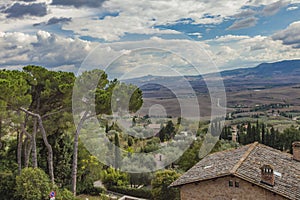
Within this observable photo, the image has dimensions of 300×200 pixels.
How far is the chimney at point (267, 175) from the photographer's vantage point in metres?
10.5

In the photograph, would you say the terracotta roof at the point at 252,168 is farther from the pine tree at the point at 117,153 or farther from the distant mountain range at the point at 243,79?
the pine tree at the point at 117,153

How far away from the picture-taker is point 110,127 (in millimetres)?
22750

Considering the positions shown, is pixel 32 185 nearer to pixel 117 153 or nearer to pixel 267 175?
pixel 117 153

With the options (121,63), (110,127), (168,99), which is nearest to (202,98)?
(168,99)

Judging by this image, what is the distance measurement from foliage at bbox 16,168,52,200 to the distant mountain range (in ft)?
21.3

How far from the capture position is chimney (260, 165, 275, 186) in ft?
34.3

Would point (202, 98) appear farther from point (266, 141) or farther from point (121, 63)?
point (266, 141)

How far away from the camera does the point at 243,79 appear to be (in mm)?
115750

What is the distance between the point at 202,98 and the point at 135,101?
3991 millimetres

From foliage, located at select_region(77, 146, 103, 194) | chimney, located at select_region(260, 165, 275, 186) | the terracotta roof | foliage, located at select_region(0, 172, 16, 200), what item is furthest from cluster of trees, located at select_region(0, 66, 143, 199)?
chimney, located at select_region(260, 165, 275, 186)

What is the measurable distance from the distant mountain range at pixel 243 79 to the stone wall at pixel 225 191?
667 centimetres

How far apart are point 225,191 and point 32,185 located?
9.59 meters

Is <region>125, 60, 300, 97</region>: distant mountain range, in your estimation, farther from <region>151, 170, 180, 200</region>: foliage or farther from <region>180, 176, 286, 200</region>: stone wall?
<region>180, 176, 286, 200</region>: stone wall

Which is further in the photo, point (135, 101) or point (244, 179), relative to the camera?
point (135, 101)
